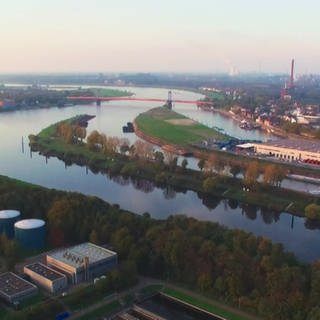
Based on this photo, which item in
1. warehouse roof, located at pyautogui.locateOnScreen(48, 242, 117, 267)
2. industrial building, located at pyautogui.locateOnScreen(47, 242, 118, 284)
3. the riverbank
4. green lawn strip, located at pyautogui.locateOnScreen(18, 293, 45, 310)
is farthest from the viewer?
the riverbank

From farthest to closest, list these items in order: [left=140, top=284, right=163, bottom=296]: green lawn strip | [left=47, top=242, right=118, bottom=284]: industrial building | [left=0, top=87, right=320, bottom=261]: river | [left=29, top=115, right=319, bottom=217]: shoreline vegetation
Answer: [left=29, top=115, right=319, bottom=217]: shoreline vegetation
[left=0, top=87, right=320, bottom=261]: river
[left=47, top=242, right=118, bottom=284]: industrial building
[left=140, top=284, right=163, bottom=296]: green lawn strip

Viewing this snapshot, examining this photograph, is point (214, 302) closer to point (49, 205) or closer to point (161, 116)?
point (49, 205)

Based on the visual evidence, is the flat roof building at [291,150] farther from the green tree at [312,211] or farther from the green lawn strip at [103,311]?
the green lawn strip at [103,311]

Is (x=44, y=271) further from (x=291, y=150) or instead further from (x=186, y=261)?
(x=291, y=150)

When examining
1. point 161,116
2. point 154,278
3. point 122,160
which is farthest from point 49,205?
point 161,116

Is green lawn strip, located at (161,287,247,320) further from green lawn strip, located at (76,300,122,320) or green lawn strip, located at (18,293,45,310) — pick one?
green lawn strip, located at (18,293,45,310)

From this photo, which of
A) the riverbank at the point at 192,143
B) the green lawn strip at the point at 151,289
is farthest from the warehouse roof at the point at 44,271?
the riverbank at the point at 192,143

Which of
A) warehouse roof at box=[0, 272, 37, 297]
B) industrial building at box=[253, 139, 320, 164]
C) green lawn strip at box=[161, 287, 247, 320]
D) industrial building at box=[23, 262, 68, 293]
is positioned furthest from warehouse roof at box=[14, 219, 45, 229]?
industrial building at box=[253, 139, 320, 164]
